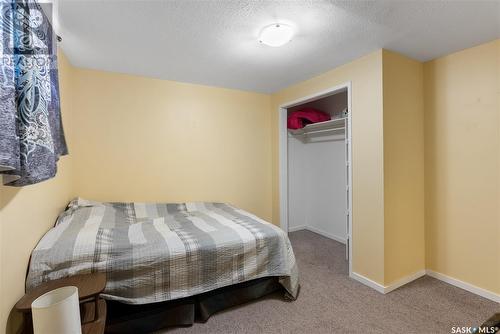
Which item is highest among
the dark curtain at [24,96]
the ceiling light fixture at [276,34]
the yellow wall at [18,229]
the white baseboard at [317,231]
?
the ceiling light fixture at [276,34]

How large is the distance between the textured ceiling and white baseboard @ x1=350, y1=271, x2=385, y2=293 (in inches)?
86.3

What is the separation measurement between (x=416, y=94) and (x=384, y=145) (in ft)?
2.59

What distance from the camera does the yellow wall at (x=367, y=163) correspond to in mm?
2275

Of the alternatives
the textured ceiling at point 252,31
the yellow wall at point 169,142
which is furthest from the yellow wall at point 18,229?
the textured ceiling at point 252,31

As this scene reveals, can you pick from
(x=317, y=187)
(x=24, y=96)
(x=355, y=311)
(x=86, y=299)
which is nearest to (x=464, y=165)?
(x=355, y=311)

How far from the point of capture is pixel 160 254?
1742mm

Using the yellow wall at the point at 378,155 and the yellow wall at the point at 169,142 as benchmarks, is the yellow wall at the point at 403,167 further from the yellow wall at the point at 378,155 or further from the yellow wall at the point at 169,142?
the yellow wall at the point at 169,142

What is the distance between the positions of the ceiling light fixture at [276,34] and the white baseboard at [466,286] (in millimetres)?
2736

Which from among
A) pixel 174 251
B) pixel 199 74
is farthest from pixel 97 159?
pixel 174 251

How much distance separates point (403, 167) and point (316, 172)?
180 cm

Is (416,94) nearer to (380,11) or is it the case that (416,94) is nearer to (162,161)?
(380,11)

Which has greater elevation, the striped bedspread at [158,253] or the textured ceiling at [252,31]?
the textured ceiling at [252,31]

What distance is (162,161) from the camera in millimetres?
3186

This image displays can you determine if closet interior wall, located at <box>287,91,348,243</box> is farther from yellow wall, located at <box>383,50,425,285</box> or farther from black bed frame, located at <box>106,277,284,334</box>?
black bed frame, located at <box>106,277,284,334</box>
